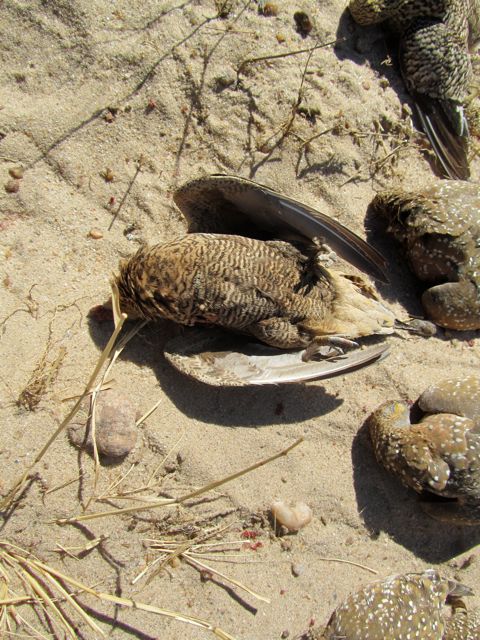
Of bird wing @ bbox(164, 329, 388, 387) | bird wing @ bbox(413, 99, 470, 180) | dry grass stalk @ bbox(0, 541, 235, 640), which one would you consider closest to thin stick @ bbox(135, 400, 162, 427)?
bird wing @ bbox(164, 329, 388, 387)

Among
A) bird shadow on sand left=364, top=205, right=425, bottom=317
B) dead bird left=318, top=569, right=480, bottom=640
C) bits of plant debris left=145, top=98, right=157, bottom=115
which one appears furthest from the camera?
bird shadow on sand left=364, top=205, right=425, bottom=317

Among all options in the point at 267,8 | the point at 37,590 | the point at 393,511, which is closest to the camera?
the point at 37,590

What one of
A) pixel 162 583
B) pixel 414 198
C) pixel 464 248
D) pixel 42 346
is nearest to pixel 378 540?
pixel 162 583

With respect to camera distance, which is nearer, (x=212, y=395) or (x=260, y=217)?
(x=260, y=217)

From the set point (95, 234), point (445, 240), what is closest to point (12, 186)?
point (95, 234)

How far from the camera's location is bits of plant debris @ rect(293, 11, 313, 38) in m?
4.38

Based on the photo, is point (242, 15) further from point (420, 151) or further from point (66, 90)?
point (420, 151)

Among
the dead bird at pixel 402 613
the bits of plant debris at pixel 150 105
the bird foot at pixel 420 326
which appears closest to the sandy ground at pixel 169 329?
the bits of plant debris at pixel 150 105

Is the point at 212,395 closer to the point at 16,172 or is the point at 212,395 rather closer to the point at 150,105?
the point at 16,172

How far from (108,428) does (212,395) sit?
82 centimetres

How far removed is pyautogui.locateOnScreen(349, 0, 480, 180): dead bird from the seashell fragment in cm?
325

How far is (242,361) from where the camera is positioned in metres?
3.72

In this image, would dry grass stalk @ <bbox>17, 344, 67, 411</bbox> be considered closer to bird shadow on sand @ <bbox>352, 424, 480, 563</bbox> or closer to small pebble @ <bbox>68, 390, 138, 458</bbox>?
small pebble @ <bbox>68, 390, 138, 458</bbox>

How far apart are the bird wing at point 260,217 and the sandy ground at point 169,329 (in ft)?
1.29
